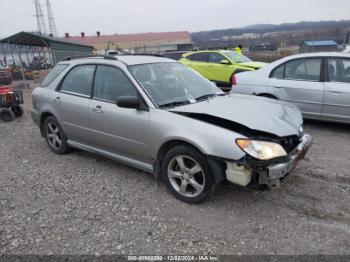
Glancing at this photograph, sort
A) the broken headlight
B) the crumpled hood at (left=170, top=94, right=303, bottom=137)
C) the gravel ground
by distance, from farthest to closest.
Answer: the crumpled hood at (left=170, top=94, right=303, bottom=137) → the broken headlight → the gravel ground

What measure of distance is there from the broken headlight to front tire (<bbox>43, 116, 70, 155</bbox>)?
3.25 meters

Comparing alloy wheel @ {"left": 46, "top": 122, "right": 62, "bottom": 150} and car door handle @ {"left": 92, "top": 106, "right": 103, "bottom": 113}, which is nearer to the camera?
car door handle @ {"left": 92, "top": 106, "right": 103, "bottom": 113}

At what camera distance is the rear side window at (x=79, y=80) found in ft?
15.3

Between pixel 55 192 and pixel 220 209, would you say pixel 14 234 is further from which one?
pixel 220 209

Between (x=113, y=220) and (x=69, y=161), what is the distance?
209 cm

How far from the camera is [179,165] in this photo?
3.65 m

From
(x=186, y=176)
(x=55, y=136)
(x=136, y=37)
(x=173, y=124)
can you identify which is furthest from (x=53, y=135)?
(x=136, y=37)

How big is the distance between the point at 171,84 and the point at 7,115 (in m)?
6.03

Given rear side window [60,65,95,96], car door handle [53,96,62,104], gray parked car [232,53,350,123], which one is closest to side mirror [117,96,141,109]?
rear side window [60,65,95,96]

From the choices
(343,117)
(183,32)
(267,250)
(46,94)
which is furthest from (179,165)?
(183,32)

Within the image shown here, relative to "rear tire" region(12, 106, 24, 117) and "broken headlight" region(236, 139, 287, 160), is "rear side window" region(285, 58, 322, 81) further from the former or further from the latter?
Result: "rear tire" region(12, 106, 24, 117)

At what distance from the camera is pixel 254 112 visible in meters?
3.68

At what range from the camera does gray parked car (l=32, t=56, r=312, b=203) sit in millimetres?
3221

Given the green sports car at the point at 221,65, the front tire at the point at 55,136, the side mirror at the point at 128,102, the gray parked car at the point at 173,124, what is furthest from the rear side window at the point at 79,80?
the green sports car at the point at 221,65
